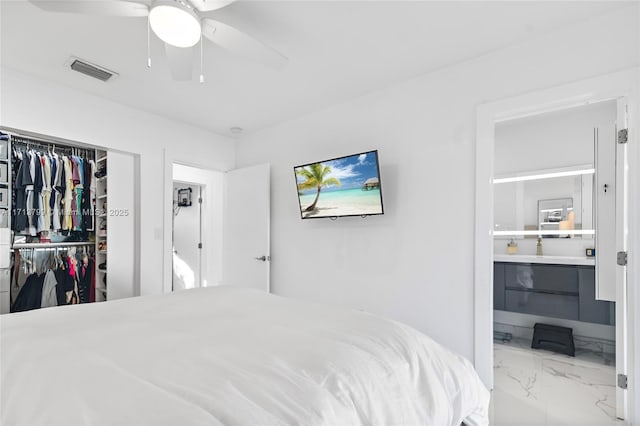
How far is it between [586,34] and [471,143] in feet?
2.91

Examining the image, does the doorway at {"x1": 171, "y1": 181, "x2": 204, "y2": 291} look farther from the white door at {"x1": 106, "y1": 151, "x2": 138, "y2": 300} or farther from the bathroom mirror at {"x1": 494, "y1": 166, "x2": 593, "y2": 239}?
the bathroom mirror at {"x1": 494, "y1": 166, "x2": 593, "y2": 239}

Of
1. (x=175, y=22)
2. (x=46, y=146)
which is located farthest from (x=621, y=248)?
(x=46, y=146)

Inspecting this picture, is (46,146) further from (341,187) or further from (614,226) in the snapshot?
(614,226)

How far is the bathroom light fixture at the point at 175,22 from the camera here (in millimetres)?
1556

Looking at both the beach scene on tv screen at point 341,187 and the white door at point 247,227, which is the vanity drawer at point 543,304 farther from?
the white door at point 247,227

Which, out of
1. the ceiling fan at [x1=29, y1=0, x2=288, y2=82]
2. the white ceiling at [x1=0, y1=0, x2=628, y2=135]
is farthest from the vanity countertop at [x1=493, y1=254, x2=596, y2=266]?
the ceiling fan at [x1=29, y1=0, x2=288, y2=82]

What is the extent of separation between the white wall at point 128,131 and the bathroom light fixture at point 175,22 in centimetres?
181

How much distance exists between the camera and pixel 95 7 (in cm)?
152

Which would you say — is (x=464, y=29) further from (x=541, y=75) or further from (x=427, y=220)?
(x=427, y=220)

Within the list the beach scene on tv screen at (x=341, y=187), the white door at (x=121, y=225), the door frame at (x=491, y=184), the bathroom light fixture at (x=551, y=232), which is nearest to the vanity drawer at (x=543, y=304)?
the bathroom light fixture at (x=551, y=232)

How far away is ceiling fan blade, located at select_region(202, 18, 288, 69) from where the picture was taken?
1.74m

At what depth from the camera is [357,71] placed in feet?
8.78

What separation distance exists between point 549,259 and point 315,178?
244cm

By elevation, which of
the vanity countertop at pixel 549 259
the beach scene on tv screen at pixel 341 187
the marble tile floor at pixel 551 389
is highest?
the beach scene on tv screen at pixel 341 187
